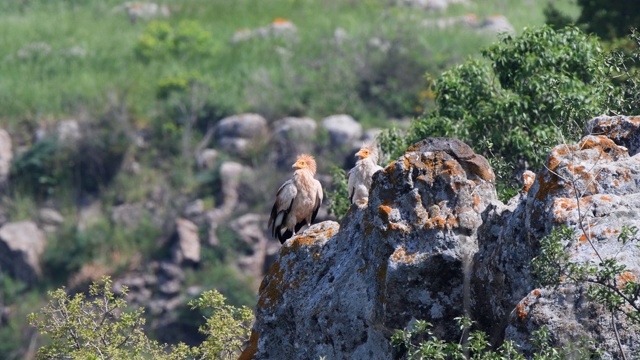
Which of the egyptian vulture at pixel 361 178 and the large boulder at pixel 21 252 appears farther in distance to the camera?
the large boulder at pixel 21 252

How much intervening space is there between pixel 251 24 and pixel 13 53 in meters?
9.30

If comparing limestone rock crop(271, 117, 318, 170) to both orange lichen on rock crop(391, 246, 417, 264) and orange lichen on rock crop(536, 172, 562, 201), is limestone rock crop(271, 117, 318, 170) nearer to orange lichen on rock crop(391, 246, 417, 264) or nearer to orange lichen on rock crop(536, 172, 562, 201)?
orange lichen on rock crop(391, 246, 417, 264)

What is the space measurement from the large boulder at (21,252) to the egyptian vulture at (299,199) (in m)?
25.1

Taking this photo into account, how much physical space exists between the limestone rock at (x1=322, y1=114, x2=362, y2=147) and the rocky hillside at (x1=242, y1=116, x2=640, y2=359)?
2921cm

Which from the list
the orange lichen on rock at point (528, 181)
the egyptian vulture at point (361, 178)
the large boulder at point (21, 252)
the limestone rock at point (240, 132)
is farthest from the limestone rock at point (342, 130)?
the orange lichen on rock at point (528, 181)

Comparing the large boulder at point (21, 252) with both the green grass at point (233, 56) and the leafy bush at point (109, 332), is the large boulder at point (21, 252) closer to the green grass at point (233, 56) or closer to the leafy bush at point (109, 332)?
the green grass at point (233, 56)

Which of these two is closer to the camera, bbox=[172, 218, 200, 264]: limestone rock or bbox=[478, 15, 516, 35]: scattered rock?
bbox=[172, 218, 200, 264]: limestone rock

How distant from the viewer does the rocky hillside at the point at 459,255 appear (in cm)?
990

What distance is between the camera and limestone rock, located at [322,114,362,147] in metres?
41.9

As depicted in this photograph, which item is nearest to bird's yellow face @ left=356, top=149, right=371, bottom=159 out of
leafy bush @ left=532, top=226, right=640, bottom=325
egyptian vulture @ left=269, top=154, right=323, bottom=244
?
egyptian vulture @ left=269, top=154, right=323, bottom=244

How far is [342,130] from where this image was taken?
42312 millimetres

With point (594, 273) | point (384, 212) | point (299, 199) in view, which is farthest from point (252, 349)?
point (594, 273)

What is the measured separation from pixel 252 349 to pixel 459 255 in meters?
2.61

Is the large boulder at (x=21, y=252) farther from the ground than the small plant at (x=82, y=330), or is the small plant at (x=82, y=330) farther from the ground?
the large boulder at (x=21, y=252)
